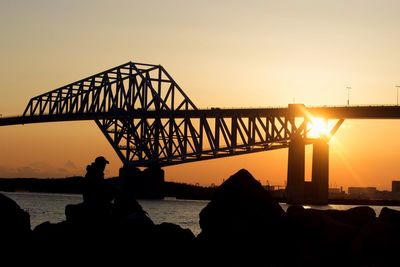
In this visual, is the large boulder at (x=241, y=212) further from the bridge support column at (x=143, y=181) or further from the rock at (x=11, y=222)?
the bridge support column at (x=143, y=181)

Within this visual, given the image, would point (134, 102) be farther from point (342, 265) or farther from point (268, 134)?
point (342, 265)

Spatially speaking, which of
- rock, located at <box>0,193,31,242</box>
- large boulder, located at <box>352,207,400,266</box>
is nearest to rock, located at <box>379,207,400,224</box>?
large boulder, located at <box>352,207,400,266</box>

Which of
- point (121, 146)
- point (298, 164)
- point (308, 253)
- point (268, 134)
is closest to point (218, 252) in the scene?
point (308, 253)

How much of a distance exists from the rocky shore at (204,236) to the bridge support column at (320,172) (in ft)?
296

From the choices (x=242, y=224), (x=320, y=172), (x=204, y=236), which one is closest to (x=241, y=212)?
(x=242, y=224)

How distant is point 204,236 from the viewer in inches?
803

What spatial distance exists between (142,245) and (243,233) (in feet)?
7.41

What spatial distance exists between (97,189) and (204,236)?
3211mm

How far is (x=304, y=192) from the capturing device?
110188mm

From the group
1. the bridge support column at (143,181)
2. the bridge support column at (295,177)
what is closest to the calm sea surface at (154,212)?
the bridge support column at (295,177)

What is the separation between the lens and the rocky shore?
62.8ft

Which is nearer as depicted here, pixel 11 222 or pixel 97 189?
pixel 97 189

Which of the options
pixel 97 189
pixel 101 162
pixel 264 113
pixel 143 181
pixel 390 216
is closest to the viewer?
pixel 101 162

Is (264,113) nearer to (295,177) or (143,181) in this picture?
(295,177)
